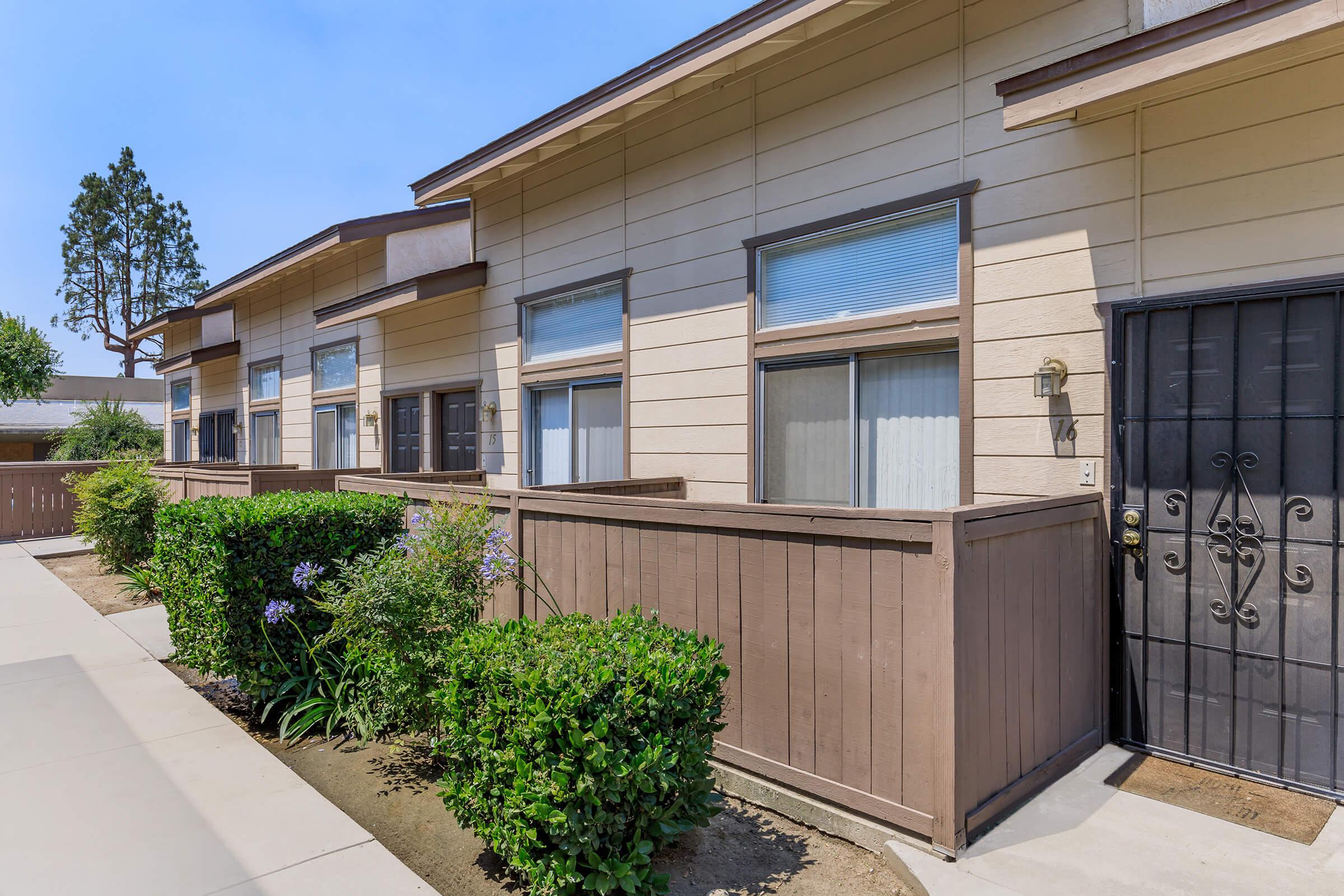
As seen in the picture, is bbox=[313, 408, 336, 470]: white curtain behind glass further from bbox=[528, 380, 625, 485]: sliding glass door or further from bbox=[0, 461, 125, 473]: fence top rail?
bbox=[528, 380, 625, 485]: sliding glass door

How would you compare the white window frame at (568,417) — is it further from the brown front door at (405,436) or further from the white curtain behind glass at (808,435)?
the brown front door at (405,436)

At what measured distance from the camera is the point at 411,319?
8.73 m

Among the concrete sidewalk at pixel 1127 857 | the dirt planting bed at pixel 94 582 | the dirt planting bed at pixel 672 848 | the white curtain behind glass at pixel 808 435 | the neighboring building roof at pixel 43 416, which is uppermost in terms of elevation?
the neighboring building roof at pixel 43 416

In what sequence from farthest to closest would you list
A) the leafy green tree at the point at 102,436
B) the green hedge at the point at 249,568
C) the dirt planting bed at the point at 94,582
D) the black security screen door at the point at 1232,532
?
the leafy green tree at the point at 102,436 → the dirt planting bed at the point at 94,582 → the green hedge at the point at 249,568 → the black security screen door at the point at 1232,532

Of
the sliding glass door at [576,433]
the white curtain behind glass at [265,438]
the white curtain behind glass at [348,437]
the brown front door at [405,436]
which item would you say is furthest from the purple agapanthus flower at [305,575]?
the white curtain behind glass at [265,438]

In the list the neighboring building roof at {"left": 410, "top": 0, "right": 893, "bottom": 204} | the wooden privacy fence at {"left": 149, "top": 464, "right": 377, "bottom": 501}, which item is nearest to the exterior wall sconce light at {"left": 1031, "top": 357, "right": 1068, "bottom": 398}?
the neighboring building roof at {"left": 410, "top": 0, "right": 893, "bottom": 204}

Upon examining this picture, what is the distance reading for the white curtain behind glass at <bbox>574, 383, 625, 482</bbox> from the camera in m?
6.36

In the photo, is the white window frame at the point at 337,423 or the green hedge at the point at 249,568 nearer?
the green hedge at the point at 249,568

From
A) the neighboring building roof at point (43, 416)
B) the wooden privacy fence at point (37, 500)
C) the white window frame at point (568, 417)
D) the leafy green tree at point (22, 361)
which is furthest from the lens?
the neighboring building roof at point (43, 416)

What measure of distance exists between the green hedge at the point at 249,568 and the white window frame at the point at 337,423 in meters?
5.22

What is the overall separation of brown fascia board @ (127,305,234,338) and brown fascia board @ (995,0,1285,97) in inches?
544

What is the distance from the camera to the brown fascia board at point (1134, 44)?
279cm

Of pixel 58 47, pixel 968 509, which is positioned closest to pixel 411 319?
pixel 968 509

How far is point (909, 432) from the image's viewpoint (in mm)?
4383
